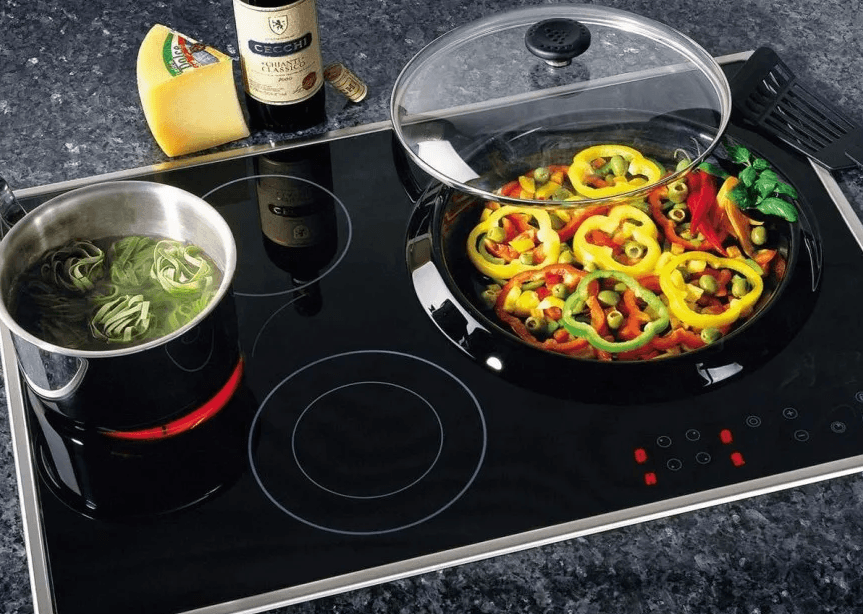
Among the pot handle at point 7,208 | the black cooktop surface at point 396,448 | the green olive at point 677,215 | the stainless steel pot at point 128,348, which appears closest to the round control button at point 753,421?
the black cooktop surface at point 396,448

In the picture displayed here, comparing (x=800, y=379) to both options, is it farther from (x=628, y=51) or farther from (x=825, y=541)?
(x=628, y=51)

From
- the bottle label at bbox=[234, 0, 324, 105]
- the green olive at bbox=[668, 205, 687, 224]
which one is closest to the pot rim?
the bottle label at bbox=[234, 0, 324, 105]

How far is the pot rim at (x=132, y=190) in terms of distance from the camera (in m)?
0.79

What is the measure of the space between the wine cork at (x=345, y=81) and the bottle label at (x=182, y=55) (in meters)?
0.14

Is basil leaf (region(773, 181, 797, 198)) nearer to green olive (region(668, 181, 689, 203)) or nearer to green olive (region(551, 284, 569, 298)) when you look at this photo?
green olive (region(668, 181, 689, 203))

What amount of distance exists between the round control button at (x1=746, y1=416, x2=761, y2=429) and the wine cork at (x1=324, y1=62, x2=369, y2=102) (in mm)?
571

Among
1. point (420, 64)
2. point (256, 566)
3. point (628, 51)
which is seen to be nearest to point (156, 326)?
point (256, 566)

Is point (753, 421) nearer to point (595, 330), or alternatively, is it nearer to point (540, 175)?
point (595, 330)

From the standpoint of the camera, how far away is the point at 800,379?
922mm

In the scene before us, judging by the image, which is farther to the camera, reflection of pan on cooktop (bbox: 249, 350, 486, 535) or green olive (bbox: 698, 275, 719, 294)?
green olive (bbox: 698, 275, 719, 294)

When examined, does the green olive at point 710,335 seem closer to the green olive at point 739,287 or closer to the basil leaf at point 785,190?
the green olive at point 739,287

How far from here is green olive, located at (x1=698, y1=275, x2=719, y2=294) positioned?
37.9 inches

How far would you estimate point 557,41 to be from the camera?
972 mm

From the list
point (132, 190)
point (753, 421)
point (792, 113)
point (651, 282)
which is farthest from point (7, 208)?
point (792, 113)
